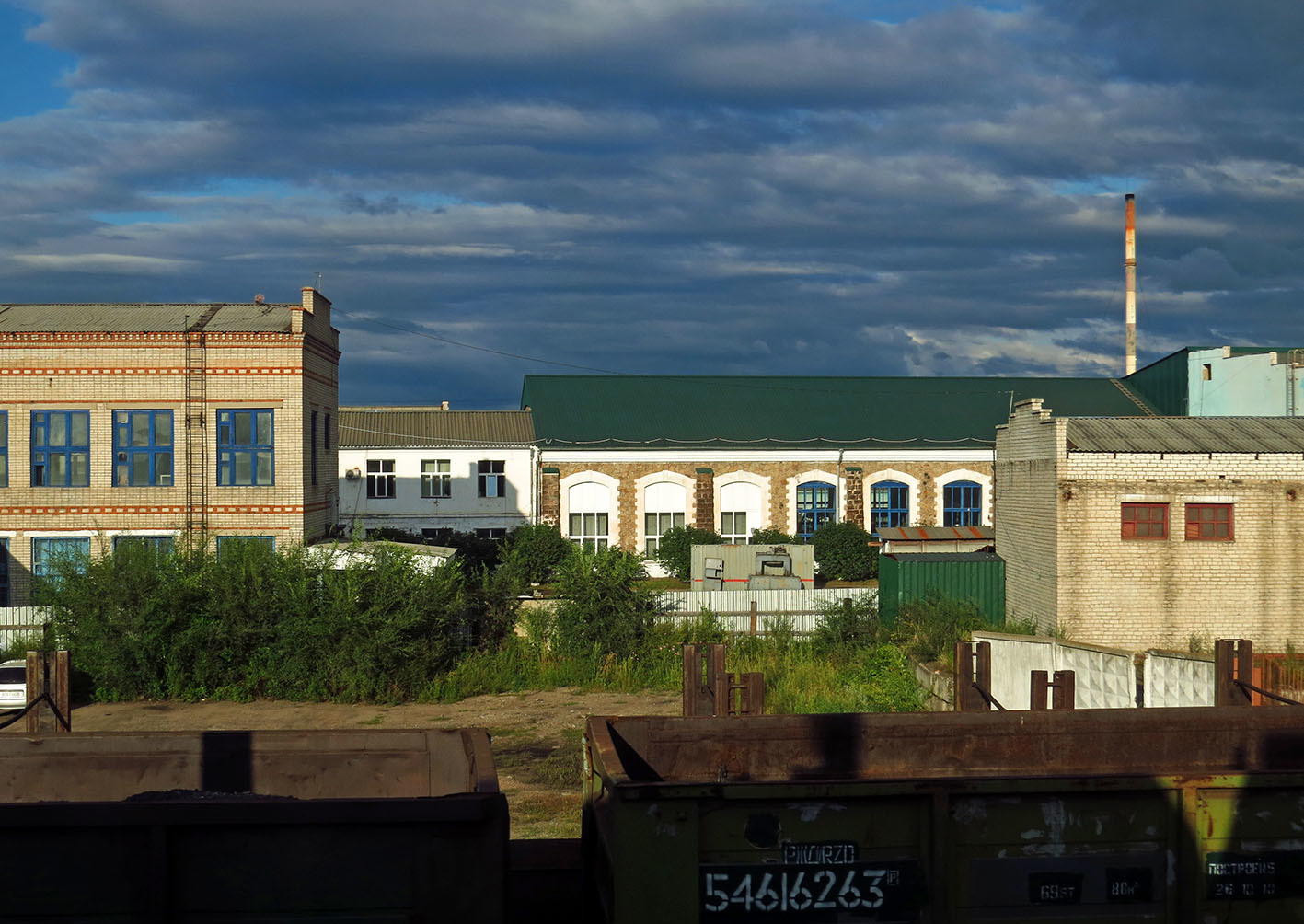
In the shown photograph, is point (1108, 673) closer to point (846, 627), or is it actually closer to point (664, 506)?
point (846, 627)

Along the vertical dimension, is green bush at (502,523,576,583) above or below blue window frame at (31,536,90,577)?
below

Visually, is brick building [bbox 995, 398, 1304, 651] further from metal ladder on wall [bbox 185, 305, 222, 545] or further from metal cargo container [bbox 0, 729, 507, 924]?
metal cargo container [bbox 0, 729, 507, 924]

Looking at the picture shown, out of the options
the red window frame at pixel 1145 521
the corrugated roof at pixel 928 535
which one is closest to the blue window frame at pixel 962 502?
the corrugated roof at pixel 928 535

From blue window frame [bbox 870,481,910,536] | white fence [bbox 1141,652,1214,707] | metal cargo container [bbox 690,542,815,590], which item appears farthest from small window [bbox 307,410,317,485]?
blue window frame [bbox 870,481,910,536]

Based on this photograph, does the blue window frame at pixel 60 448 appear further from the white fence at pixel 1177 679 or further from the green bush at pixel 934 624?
the white fence at pixel 1177 679

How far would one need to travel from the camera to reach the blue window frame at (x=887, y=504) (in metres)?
43.2

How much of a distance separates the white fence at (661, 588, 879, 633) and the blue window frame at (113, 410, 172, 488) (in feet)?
41.2

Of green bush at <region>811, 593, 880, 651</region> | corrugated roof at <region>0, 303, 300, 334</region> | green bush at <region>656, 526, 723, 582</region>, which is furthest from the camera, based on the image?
green bush at <region>656, 526, 723, 582</region>

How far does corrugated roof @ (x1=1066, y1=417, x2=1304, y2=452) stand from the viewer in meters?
23.2

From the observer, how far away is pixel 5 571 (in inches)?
1018

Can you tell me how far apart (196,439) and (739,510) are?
2230 centimetres

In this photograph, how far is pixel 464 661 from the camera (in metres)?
22.4

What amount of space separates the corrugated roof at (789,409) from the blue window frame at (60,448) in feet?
62.6

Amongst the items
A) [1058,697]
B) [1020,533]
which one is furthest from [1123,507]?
[1058,697]
